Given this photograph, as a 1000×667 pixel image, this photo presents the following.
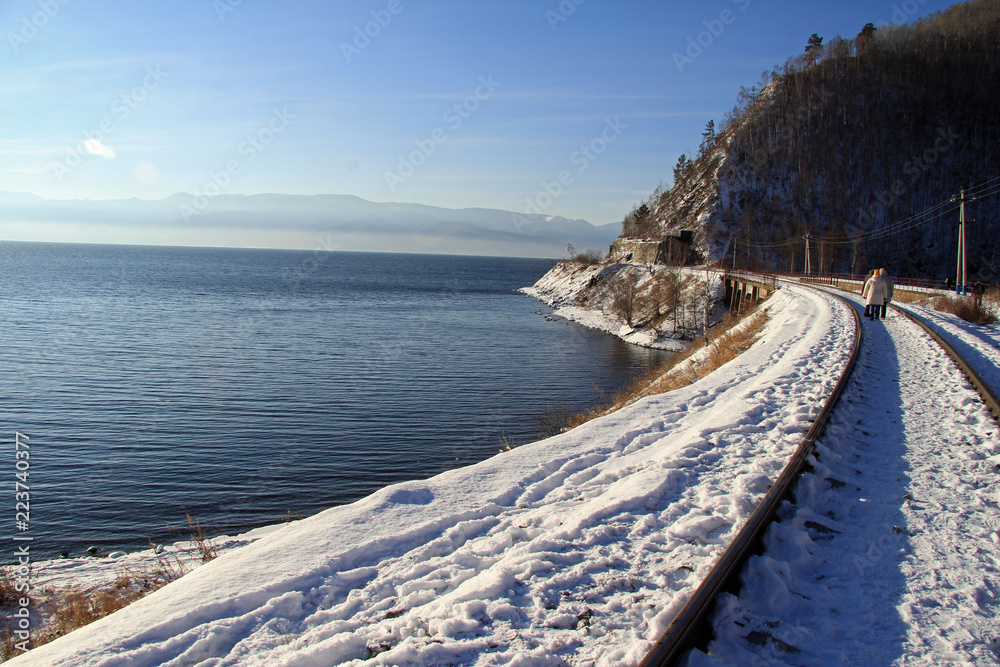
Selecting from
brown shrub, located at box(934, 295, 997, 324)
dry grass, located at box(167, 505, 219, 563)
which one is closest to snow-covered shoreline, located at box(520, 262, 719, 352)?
brown shrub, located at box(934, 295, 997, 324)

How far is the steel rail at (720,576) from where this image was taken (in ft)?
11.3

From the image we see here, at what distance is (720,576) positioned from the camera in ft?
13.9

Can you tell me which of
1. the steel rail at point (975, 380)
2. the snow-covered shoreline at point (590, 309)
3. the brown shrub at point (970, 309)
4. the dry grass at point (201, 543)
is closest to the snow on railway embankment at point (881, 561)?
the steel rail at point (975, 380)

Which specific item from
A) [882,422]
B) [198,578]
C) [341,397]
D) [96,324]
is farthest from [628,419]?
[96,324]

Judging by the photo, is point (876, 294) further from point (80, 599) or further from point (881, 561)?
point (80, 599)

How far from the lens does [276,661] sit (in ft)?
12.2

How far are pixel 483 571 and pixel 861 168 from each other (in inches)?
4842

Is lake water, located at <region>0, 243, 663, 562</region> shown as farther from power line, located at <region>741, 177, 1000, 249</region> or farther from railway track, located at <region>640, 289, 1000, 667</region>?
power line, located at <region>741, 177, 1000, 249</region>

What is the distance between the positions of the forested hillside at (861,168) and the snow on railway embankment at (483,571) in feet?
300

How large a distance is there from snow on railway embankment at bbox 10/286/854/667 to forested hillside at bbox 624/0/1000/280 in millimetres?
91328

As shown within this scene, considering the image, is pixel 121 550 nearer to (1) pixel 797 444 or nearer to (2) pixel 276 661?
(2) pixel 276 661

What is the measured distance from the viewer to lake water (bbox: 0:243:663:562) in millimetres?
14047
